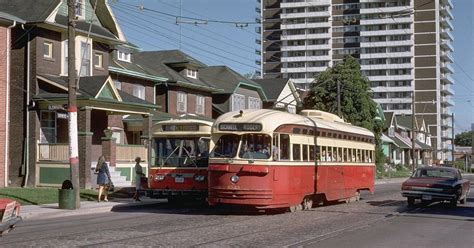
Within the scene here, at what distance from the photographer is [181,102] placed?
46.6m

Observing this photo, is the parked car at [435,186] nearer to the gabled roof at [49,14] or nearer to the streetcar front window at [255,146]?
the streetcar front window at [255,146]

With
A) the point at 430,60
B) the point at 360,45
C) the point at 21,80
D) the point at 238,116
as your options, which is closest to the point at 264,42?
the point at 360,45

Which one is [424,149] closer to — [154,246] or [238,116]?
[238,116]

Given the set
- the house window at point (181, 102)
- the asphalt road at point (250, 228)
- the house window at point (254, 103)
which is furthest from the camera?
the house window at point (254, 103)

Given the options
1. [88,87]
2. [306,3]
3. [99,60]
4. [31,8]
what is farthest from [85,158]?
[306,3]

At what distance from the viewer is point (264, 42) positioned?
155 meters

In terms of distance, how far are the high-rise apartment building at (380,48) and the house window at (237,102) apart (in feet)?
275

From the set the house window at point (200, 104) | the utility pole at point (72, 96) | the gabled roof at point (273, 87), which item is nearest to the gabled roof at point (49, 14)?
the utility pole at point (72, 96)

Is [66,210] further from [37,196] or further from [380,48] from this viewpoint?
[380,48]

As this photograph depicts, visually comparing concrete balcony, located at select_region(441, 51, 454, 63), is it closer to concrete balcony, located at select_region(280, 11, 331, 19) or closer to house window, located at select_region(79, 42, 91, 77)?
concrete balcony, located at select_region(280, 11, 331, 19)

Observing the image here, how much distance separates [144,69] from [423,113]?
356 feet

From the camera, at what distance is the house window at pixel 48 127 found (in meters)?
31.8

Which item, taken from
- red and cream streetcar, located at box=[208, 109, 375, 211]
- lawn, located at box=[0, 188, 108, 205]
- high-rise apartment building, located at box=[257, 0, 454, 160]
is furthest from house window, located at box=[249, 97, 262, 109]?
high-rise apartment building, located at box=[257, 0, 454, 160]

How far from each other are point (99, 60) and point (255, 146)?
64.9 feet
